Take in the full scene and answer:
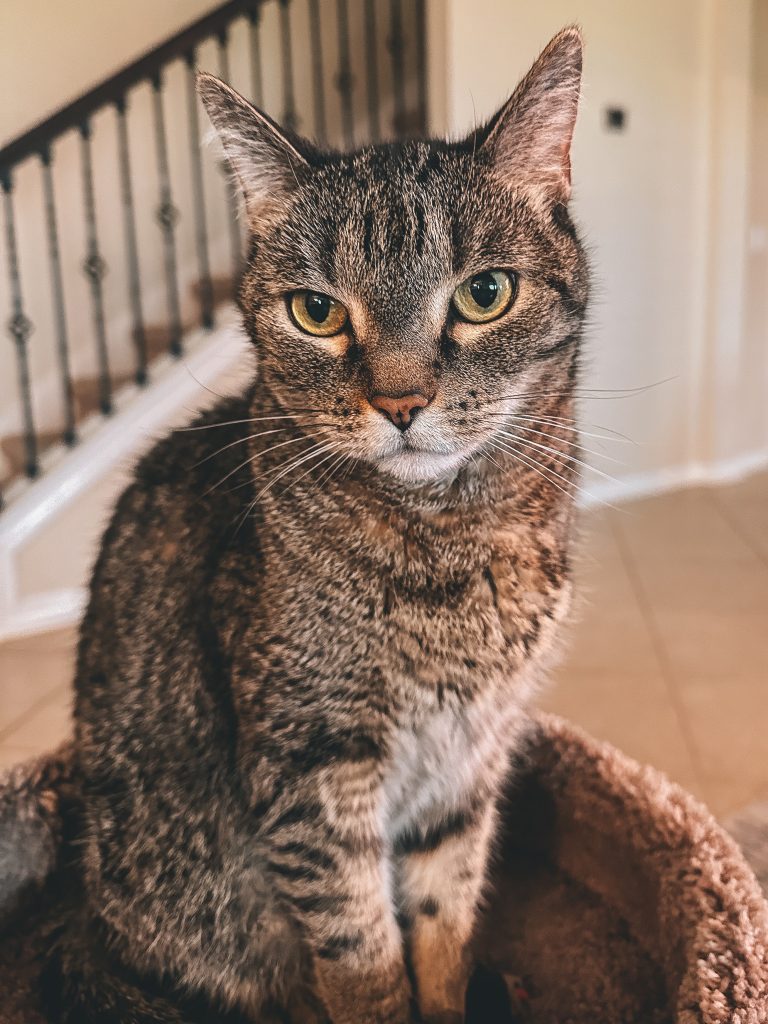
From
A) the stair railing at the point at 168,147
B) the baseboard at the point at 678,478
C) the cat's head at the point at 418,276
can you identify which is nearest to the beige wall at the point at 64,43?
the stair railing at the point at 168,147

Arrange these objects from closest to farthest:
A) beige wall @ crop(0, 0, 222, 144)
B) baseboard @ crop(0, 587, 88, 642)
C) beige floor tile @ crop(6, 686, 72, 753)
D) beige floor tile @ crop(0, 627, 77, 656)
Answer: beige floor tile @ crop(6, 686, 72, 753) → beige floor tile @ crop(0, 627, 77, 656) → baseboard @ crop(0, 587, 88, 642) → beige wall @ crop(0, 0, 222, 144)

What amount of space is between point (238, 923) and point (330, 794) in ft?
0.72

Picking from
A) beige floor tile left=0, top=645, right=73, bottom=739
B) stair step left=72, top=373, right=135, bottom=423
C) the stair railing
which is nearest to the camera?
beige floor tile left=0, top=645, right=73, bottom=739

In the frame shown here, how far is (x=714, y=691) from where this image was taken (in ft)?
5.82

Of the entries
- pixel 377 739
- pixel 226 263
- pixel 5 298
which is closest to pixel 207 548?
pixel 377 739

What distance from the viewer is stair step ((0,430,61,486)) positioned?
2.72m

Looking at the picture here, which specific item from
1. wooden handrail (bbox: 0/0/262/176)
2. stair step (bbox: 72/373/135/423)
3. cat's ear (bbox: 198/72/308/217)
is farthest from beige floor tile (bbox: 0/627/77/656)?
cat's ear (bbox: 198/72/308/217)

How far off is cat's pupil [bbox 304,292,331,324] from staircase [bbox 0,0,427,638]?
1335 mm

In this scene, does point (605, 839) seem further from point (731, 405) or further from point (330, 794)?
point (731, 405)

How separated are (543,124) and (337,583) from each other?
18.5 inches

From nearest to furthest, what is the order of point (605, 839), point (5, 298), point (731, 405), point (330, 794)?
point (330, 794) → point (605, 839) → point (5, 298) → point (731, 405)

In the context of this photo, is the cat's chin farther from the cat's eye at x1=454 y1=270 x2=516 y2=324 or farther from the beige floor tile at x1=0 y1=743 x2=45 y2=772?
the beige floor tile at x1=0 y1=743 x2=45 y2=772

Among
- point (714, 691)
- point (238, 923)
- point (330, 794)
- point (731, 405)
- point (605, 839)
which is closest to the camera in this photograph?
point (330, 794)

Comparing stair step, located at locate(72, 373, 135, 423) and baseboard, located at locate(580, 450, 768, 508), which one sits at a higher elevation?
stair step, located at locate(72, 373, 135, 423)
